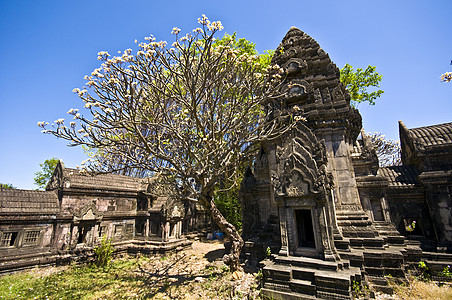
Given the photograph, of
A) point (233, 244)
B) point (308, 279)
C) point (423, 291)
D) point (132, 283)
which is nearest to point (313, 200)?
point (308, 279)

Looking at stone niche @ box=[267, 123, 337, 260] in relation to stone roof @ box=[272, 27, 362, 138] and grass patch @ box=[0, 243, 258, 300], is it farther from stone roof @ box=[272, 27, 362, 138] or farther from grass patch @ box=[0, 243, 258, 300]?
grass patch @ box=[0, 243, 258, 300]

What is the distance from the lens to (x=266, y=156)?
37.2 ft

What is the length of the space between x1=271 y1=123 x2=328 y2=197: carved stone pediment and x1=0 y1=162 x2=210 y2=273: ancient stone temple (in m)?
7.98

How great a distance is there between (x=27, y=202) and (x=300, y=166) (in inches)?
606

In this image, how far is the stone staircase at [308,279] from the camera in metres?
6.00

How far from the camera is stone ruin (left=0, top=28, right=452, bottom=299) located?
23.8 feet

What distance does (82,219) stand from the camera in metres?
13.3

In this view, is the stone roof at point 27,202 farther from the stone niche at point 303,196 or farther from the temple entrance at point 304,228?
the temple entrance at point 304,228

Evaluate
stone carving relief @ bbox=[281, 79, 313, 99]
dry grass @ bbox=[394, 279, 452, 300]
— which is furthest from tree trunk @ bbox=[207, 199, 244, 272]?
stone carving relief @ bbox=[281, 79, 313, 99]

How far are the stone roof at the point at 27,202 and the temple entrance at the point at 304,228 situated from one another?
46.4 feet

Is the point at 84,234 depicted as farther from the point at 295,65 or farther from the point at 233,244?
the point at 295,65

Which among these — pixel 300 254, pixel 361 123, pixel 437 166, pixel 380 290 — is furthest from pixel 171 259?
pixel 437 166

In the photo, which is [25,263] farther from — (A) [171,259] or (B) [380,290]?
(B) [380,290]

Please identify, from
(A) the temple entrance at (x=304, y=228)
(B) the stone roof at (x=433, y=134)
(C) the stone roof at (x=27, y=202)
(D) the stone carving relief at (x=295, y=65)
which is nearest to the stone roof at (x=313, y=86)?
(D) the stone carving relief at (x=295, y=65)
